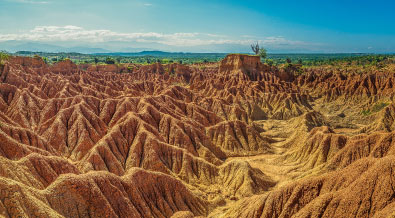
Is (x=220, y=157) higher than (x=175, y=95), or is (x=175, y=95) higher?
(x=175, y=95)

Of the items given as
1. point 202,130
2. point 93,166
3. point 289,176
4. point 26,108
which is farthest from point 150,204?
point 26,108

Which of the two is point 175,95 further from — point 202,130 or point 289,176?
point 289,176

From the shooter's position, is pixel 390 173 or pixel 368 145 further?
pixel 368 145

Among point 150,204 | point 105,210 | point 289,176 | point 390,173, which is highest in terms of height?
point 390,173

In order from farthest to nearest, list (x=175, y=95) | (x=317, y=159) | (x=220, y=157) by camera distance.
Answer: (x=175, y=95) → (x=220, y=157) → (x=317, y=159)

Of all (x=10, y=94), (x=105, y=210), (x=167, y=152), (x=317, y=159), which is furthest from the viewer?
(x=10, y=94)

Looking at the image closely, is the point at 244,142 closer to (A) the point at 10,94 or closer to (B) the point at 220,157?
(B) the point at 220,157
